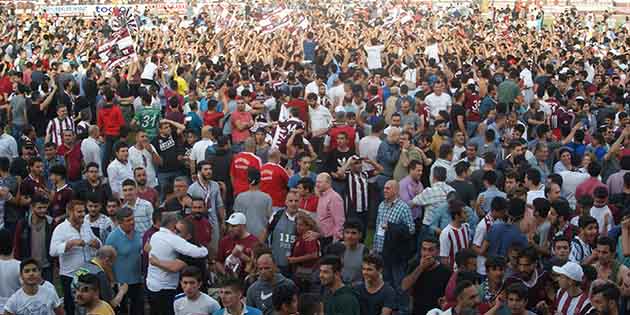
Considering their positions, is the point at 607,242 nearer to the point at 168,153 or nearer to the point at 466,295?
the point at 466,295

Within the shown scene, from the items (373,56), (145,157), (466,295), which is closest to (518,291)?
(466,295)

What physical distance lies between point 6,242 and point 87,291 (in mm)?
1337

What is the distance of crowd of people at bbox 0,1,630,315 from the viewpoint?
8602 mm

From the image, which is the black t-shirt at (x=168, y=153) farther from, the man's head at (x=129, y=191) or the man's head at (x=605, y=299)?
the man's head at (x=605, y=299)

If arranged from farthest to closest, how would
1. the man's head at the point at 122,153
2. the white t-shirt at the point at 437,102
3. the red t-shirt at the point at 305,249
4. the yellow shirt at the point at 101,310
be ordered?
1. the white t-shirt at the point at 437,102
2. the man's head at the point at 122,153
3. the red t-shirt at the point at 305,249
4. the yellow shirt at the point at 101,310

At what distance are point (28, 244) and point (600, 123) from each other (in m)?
9.00

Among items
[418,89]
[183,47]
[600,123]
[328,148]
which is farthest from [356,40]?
[328,148]

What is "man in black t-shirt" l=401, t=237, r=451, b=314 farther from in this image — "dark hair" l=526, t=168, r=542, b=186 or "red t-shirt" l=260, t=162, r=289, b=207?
"red t-shirt" l=260, t=162, r=289, b=207

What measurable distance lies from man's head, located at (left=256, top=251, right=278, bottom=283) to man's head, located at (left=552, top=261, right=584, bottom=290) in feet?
7.32

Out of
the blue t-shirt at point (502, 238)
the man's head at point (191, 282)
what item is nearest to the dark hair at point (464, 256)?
the blue t-shirt at point (502, 238)

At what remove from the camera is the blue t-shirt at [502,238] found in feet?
31.8

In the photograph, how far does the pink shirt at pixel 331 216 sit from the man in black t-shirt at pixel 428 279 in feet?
5.70

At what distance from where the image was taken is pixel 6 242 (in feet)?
29.3

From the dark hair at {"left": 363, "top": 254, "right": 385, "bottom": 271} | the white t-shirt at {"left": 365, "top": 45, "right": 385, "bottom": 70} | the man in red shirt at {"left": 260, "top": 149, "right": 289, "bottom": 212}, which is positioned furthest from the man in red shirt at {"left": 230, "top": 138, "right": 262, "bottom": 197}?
→ the white t-shirt at {"left": 365, "top": 45, "right": 385, "bottom": 70}
